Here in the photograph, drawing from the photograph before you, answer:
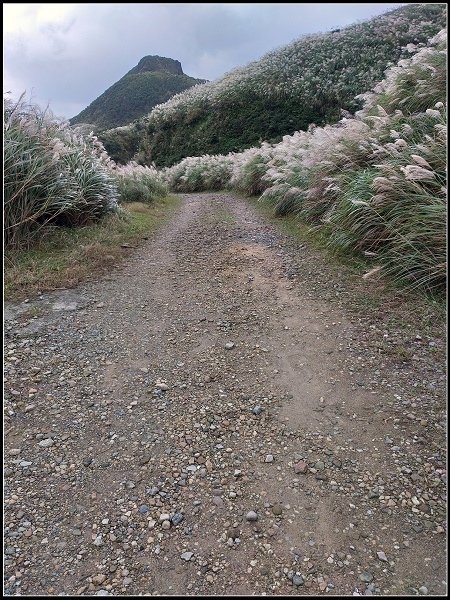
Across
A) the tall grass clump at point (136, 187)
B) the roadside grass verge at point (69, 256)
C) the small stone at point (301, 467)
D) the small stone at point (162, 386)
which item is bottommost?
the small stone at point (301, 467)

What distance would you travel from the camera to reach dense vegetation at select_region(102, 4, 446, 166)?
2089 centimetres

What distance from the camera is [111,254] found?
203 inches

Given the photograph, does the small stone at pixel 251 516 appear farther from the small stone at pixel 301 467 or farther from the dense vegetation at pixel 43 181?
the dense vegetation at pixel 43 181

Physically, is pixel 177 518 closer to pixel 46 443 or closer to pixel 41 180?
pixel 46 443

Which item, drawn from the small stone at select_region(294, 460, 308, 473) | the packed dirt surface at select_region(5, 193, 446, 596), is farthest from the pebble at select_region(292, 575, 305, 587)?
the small stone at select_region(294, 460, 308, 473)

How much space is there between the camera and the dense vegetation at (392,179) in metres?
3.50

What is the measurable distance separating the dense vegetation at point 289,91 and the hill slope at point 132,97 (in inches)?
1161

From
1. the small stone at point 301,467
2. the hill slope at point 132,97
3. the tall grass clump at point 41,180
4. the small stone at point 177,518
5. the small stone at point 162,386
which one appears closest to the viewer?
the small stone at point 177,518

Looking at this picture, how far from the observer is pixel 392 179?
401 centimetres

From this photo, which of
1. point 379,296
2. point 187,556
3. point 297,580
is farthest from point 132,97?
point 297,580

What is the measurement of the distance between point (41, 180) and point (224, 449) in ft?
14.7

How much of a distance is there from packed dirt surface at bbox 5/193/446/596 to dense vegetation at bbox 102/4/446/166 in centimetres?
1877

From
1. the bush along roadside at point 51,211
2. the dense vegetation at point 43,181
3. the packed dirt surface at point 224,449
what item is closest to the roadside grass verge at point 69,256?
the bush along roadside at point 51,211

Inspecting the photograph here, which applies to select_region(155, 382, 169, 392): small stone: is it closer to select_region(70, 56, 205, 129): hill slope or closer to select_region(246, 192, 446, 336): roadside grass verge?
select_region(246, 192, 446, 336): roadside grass verge
